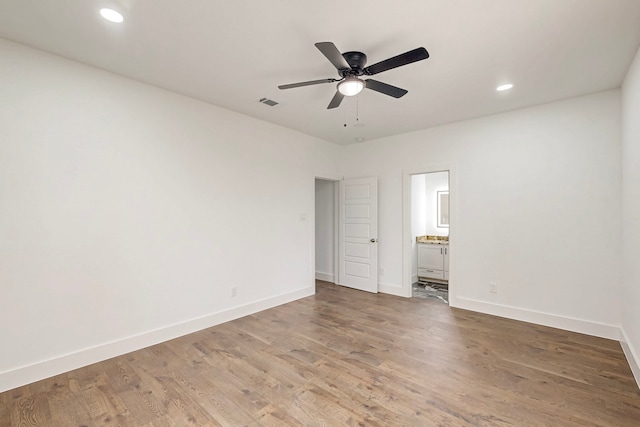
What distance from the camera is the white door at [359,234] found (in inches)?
205

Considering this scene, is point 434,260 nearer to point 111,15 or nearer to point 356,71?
point 356,71

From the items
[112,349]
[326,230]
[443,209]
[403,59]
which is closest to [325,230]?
[326,230]

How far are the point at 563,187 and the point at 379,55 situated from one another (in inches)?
115

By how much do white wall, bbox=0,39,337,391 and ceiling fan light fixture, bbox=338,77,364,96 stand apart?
2.00m

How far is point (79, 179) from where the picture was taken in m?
2.69

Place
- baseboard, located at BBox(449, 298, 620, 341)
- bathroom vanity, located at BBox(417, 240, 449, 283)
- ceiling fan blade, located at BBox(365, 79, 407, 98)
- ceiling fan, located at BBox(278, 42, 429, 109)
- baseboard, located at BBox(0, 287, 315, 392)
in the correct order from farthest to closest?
bathroom vanity, located at BBox(417, 240, 449, 283)
baseboard, located at BBox(449, 298, 620, 341)
ceiling fan blade, located at BBox(365, 79, 407, 98)
baseboard, located at BBox(0, 287, 315, 392)
ceiling fan, located at BBox(278, 42, 429, 109)

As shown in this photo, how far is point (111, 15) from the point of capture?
6.73 ft

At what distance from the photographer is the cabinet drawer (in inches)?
229

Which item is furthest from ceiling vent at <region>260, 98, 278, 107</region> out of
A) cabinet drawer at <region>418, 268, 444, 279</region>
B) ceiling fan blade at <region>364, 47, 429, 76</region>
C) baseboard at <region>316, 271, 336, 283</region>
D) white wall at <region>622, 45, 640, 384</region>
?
cabinet drawer at <region>418, 268, 444, 279</region>

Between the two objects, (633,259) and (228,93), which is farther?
(228,93)

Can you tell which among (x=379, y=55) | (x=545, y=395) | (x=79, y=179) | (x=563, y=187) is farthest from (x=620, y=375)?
(x=79, y=179)

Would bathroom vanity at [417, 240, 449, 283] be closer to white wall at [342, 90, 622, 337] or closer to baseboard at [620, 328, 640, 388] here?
white wall at [342, 90, 622, 337]

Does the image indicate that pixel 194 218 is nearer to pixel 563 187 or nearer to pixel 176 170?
pixel 176 170

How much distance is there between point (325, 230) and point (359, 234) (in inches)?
36.6
